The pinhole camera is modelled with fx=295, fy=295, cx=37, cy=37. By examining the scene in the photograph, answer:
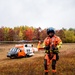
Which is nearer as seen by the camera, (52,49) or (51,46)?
(52,49)

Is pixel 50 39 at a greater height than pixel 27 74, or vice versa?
pixel 50 39

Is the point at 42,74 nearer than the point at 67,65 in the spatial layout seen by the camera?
Yes

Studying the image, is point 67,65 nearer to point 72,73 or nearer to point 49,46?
point 72,73

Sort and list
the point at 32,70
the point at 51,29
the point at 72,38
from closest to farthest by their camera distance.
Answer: the point at 51,29 < the point at 32,70 < the point at 72,38

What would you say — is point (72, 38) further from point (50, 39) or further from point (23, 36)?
point (50, 39)

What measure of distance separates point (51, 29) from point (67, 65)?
6.95m

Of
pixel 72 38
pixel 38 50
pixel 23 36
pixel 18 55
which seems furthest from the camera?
pixel 23 36

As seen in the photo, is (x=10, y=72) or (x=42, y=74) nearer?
(x=42, y=74)

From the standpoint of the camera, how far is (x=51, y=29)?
14867 millimetres

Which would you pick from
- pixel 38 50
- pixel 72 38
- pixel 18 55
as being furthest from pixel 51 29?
pixel 72 38

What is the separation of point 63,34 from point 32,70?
330 feet

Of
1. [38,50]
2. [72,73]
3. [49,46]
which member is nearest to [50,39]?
[49,46]

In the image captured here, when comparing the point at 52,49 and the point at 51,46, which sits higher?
the point at 51,46

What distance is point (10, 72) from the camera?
66.6 ft
